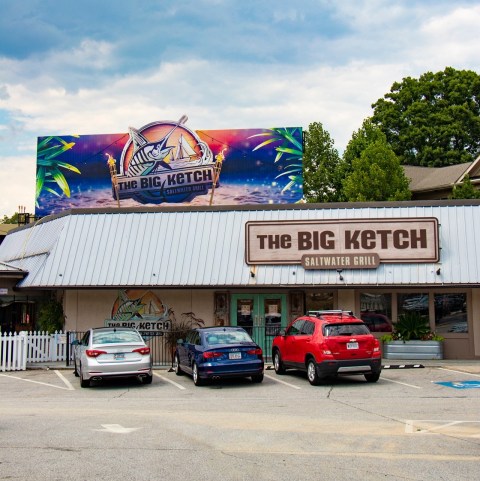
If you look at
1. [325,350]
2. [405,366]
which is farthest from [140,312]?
[325,350]

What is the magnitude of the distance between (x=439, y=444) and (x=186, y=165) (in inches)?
1415

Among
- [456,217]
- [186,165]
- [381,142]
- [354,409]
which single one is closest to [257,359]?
[354,409]

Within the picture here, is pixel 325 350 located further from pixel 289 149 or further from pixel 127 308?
pixel 289 149

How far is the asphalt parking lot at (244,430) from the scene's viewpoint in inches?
311

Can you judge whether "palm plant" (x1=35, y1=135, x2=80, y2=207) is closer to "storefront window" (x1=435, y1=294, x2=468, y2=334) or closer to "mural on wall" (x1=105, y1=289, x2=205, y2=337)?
"mural on wall" (x1=105, y1=289, x2=205, y2=337)

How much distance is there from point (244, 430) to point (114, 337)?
23.2 feet

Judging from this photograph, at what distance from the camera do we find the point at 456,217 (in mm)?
22219

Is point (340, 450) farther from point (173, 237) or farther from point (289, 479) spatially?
point (173, 237)

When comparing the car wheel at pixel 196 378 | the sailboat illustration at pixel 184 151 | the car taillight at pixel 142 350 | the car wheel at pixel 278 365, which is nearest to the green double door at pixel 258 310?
the car wheel at pixel 278 365

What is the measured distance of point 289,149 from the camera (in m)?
41.9

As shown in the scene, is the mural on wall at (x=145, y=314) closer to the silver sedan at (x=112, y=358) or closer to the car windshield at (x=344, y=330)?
the silver sedan at (x=112, y=358)

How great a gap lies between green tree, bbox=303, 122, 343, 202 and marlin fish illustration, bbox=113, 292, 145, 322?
24.6 metres

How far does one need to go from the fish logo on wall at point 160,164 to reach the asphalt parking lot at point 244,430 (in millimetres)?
27702

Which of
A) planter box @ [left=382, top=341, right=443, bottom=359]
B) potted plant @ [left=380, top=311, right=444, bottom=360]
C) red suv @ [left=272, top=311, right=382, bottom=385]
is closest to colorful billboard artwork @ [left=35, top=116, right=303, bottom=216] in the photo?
potted plant @ [left=380, top=311, right=444, bottom=360]
